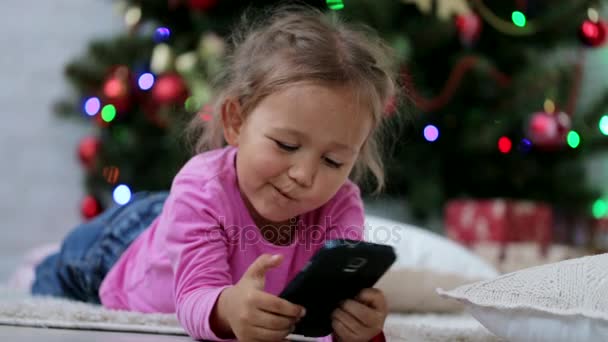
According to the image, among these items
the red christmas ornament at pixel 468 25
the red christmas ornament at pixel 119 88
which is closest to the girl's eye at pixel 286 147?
the red christmas ornament at pixel 468 25

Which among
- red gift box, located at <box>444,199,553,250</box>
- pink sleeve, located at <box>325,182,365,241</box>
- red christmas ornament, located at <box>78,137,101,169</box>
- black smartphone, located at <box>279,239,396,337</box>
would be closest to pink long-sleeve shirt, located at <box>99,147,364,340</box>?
pink sleeve, located at <box>325,182,365,241</box>

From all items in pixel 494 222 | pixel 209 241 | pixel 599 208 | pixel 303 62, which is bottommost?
pixel 599 208

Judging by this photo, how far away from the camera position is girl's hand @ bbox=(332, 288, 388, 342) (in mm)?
807

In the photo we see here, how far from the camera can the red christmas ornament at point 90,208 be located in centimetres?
255

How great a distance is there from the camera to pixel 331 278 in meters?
0.75

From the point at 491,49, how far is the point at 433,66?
209mm

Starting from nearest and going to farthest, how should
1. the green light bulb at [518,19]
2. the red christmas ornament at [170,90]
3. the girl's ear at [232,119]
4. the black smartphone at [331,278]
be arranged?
the black smartphone at [331,278], the girl's ear at [232,119], the red christmas ornament at [170,90], the green light bulb at [518,19]

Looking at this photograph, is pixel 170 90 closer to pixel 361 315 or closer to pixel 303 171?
pixel 303 171

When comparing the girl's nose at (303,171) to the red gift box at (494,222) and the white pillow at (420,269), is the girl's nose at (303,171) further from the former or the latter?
the red gift box at (494,222)

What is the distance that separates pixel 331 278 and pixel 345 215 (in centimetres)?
31

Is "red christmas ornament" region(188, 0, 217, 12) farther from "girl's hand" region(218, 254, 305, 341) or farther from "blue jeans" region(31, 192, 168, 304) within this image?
"girl's hand" region(218, 254, 305, 341)

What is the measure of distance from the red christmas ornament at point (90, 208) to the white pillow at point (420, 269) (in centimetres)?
128

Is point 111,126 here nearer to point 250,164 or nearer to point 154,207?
point 154,207

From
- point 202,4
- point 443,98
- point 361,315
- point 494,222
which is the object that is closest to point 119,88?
point 202,4
